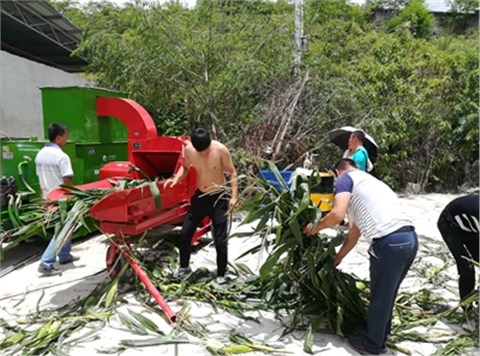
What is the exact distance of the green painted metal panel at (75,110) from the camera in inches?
219

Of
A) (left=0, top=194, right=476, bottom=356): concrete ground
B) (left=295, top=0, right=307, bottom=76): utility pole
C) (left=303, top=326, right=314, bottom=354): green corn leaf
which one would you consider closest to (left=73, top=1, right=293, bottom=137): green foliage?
(left=295, top=0, right=307, bottom=76): utility pole

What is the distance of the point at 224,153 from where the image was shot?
415 cm

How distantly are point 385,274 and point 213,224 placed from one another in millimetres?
1851

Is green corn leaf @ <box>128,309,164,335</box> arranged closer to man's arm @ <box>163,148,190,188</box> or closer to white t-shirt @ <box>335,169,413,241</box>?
man's arm @ <box>163,148,190,188</box>

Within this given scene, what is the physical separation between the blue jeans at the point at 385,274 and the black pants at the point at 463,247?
0.77m

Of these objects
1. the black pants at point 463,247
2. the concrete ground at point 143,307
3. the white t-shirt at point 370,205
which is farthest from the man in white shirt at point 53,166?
the black pants at point 463,247

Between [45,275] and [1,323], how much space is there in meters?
1.10

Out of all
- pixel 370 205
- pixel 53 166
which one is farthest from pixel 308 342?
pixel 53 166

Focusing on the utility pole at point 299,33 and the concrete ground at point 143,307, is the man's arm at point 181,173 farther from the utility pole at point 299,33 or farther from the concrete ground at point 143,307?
the utility pole at point 299,33

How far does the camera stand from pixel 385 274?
8.91 ft

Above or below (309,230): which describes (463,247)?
below

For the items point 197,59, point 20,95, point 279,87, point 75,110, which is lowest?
point 75,110

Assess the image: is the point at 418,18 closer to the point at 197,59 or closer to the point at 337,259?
the point at 197,59

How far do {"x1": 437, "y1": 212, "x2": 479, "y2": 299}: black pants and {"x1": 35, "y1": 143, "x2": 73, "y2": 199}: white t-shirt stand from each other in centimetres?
376
